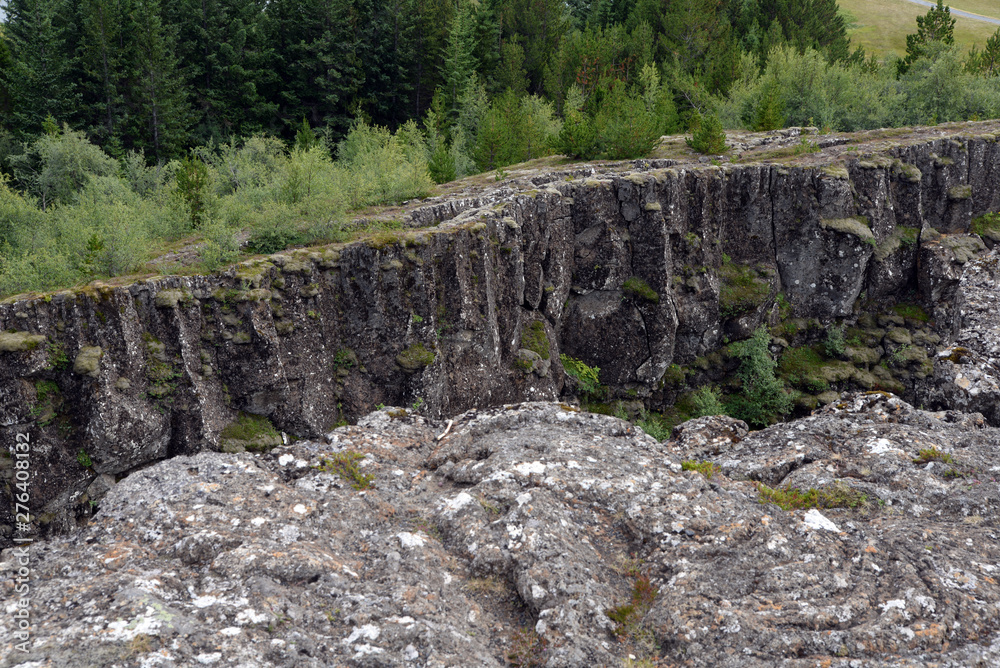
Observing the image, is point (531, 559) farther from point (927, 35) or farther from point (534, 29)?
point (927, 35)

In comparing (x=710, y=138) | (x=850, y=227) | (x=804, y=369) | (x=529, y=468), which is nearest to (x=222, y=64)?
(x=710, y=138)

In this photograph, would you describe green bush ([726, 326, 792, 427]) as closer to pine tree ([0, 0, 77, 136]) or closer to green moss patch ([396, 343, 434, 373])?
green moss patch ([396, 343, 434, 373])

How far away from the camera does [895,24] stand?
108 m

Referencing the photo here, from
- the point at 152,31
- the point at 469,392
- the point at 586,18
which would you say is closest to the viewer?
the point at 469,392

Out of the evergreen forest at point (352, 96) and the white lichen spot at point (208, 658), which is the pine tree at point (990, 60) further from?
the white lichen spot at point (208, 658)

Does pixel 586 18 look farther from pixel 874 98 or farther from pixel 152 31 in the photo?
pixel 152 31

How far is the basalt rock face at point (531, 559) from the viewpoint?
27.9 ft

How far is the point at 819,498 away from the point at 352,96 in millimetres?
49348

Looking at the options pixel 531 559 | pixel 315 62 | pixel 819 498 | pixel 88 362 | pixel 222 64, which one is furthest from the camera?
pixel 315 62

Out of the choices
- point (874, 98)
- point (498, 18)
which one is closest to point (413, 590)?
point (874, 98)

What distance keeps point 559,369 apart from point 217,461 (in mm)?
18086

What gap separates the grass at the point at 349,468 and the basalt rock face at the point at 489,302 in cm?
572

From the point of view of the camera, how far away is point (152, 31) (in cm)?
4278

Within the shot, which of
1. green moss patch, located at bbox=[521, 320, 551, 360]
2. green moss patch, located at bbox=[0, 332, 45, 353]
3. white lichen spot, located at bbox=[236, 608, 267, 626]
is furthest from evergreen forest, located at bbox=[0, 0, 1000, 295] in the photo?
white lichen spot, located at bbox=[236, 608, 267, 626]
